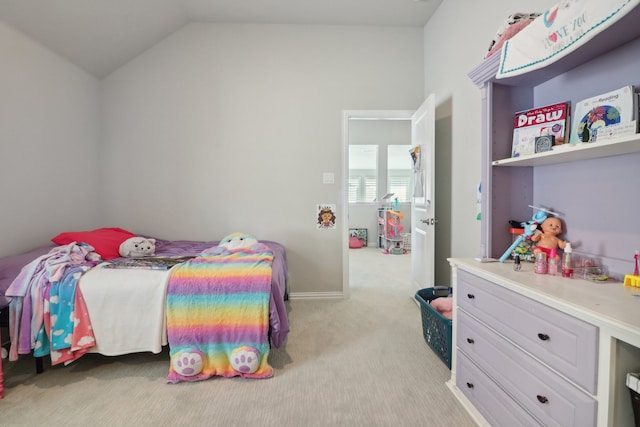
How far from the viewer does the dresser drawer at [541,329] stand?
0.92m

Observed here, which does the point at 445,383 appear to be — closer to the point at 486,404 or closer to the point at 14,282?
the point at 486,404

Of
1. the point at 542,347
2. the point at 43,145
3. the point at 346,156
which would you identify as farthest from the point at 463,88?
the point at 43,145

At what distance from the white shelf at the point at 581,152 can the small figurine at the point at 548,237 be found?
0.98 feet

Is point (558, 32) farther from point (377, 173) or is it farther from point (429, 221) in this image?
point (377, 173)

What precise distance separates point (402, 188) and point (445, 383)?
5289 mm

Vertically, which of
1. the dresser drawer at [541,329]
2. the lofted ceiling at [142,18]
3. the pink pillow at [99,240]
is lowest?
the dresser drawer at [541,329]

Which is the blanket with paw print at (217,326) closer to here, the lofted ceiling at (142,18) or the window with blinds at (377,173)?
→ the lofted ceiling at (142,18)

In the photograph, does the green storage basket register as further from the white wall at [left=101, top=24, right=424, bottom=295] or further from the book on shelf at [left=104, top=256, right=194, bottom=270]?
the book on shelf at [left=104, top=256, right=194, bottom=270]

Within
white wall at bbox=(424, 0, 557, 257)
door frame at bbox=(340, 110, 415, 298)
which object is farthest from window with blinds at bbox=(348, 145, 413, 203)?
white wall at bbox=(424, 0, 557, 257)

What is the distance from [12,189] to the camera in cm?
221

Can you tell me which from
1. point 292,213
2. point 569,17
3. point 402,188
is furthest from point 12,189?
point 402,188

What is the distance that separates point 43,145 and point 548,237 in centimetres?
364

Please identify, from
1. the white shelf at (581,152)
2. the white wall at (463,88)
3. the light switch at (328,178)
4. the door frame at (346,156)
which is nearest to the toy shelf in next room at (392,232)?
the door frame at (346,156)

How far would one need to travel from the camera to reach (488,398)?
137 cm
